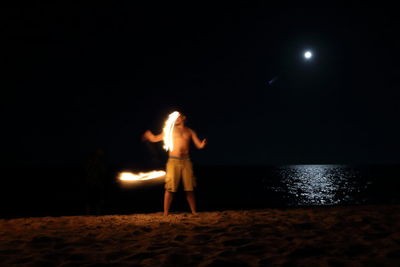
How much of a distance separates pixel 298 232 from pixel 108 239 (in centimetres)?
292

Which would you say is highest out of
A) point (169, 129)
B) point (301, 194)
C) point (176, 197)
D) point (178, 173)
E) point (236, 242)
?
point (169, 129)

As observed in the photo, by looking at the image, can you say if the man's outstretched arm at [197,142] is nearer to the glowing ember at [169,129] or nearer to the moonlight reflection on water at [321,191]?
the glowing ember at [169,129]

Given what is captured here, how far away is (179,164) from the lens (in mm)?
7195

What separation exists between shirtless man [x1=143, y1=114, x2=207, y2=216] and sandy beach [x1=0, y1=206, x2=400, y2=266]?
0.76 metres

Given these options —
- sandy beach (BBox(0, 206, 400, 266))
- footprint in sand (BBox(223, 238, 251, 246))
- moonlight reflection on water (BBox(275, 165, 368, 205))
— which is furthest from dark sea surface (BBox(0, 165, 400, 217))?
footprint in sand (BBox(223, 238, 251, 246))

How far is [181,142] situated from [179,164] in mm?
516

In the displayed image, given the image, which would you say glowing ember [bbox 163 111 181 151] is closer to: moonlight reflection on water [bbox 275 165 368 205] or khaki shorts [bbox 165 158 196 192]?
khaki shorts [bbox 165 158 196 192]

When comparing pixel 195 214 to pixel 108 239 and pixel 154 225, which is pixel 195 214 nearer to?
pixel 154 225

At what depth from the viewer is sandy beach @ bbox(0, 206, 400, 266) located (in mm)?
3592

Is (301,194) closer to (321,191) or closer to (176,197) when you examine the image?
(321,191)

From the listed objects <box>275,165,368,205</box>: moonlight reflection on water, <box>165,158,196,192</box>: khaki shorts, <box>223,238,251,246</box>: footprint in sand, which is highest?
<box>165,158,196,192</box>: khaki shorts

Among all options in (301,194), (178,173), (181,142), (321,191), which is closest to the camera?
(178,173)

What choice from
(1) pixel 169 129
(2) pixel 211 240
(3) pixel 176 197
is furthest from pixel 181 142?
(3) pixel 176 197

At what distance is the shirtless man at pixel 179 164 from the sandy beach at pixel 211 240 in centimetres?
76
